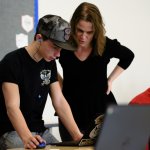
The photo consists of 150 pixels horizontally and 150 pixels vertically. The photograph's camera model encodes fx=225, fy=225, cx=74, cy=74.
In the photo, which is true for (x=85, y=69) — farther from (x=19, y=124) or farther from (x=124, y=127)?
(x=124, y=127)

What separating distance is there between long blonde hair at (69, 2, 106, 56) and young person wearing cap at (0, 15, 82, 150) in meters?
0.30

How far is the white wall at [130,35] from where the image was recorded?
3143mm

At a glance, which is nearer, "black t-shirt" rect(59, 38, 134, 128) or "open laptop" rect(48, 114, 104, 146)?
"open laptop" rect(48, 114, 104, 146)

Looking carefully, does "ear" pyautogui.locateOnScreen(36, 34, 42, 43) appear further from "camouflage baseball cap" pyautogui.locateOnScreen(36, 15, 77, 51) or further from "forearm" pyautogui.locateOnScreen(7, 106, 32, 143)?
"forearm" pyautogui.locateOnScreen(7, 106, 32, 143)

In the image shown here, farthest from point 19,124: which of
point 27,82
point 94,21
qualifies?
point 94,21

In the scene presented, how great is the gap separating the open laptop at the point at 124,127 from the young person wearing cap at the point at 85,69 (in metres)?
0.90

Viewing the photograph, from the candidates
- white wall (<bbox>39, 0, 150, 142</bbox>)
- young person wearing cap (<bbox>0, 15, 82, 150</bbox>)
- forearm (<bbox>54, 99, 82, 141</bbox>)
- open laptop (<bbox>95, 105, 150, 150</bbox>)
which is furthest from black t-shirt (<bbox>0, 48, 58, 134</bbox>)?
white wall (<bbox>39, 0, 150, 142</bbox>)

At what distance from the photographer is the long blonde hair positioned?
1.53 m

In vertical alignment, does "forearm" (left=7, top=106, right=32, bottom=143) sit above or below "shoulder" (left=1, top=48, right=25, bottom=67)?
below

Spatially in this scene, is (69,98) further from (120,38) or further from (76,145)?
(120,38)

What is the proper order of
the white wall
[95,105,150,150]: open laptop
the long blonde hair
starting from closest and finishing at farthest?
[95,105,150,150]: open laptop
the long blonde hair
the white wall

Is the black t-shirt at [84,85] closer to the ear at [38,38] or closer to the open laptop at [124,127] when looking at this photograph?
the ear at [38,38]

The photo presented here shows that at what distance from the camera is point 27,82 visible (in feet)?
4.18

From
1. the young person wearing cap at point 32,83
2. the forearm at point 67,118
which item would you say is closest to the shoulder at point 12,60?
the young person wearing cap at point 32,83
